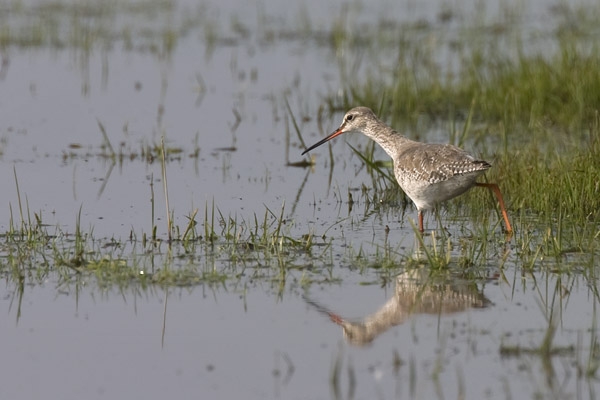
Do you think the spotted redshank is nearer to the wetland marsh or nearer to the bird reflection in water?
the wetland marsh

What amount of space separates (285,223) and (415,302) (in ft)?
8.87

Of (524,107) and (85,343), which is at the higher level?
(524,107)

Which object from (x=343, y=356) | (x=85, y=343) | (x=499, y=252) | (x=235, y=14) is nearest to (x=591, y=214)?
(x=499, y=252)

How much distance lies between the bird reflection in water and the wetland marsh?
0.02m

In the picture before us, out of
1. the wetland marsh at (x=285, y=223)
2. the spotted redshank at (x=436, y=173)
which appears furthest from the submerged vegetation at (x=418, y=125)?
the spotted redshank at (x=436, y=173)

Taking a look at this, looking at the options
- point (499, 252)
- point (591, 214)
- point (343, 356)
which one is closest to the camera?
point (343, 356)

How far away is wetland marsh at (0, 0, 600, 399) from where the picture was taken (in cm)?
646

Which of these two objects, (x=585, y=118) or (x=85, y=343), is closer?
(x=85, y=343)

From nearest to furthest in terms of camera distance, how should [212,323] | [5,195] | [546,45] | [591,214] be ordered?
1. [212,323]
2. [591,214]
3. [5,195]
4. [546,45]

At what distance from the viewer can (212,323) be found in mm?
7207

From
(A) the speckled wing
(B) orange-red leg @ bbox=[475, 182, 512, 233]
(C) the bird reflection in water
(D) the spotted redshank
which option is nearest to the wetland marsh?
(C) the bird reflection in water

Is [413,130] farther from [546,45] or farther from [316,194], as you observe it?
[546,45]

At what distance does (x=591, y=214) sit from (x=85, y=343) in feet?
14.9

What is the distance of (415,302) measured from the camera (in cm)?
751
